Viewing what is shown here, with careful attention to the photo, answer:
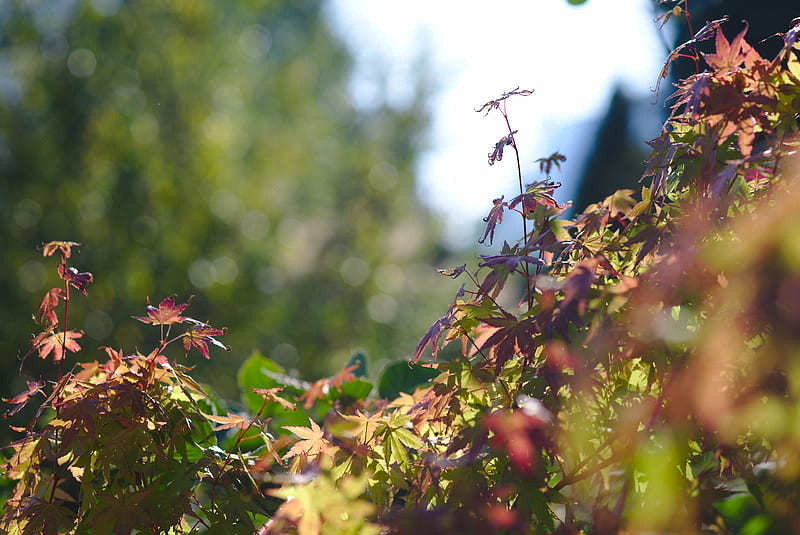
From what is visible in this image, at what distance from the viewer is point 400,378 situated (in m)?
1.54

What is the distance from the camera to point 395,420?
85 centimetres

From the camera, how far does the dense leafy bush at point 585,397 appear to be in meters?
0.62

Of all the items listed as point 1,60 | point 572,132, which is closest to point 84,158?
point 1,60

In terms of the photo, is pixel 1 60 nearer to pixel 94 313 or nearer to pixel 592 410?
pixel 94 313

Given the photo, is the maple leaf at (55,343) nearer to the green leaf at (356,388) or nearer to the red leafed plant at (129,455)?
the red leafed plant at (129,455)

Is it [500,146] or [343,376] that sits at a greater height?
[500,146]

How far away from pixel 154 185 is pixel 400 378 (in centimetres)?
485

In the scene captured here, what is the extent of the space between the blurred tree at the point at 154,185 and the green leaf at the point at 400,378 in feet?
10.8

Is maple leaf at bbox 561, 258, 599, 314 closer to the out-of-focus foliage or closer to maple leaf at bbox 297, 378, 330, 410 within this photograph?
the out-of-focus foliage

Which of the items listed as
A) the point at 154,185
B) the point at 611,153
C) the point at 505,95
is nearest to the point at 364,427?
the point at 505,95

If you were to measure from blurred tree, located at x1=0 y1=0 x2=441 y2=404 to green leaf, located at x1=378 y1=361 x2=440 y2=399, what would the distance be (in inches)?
129

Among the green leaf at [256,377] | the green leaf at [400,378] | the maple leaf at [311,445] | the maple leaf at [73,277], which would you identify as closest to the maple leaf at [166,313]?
the maple leaf at [73,277]

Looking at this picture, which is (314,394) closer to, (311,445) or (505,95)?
(311,445)

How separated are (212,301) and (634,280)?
548cm
